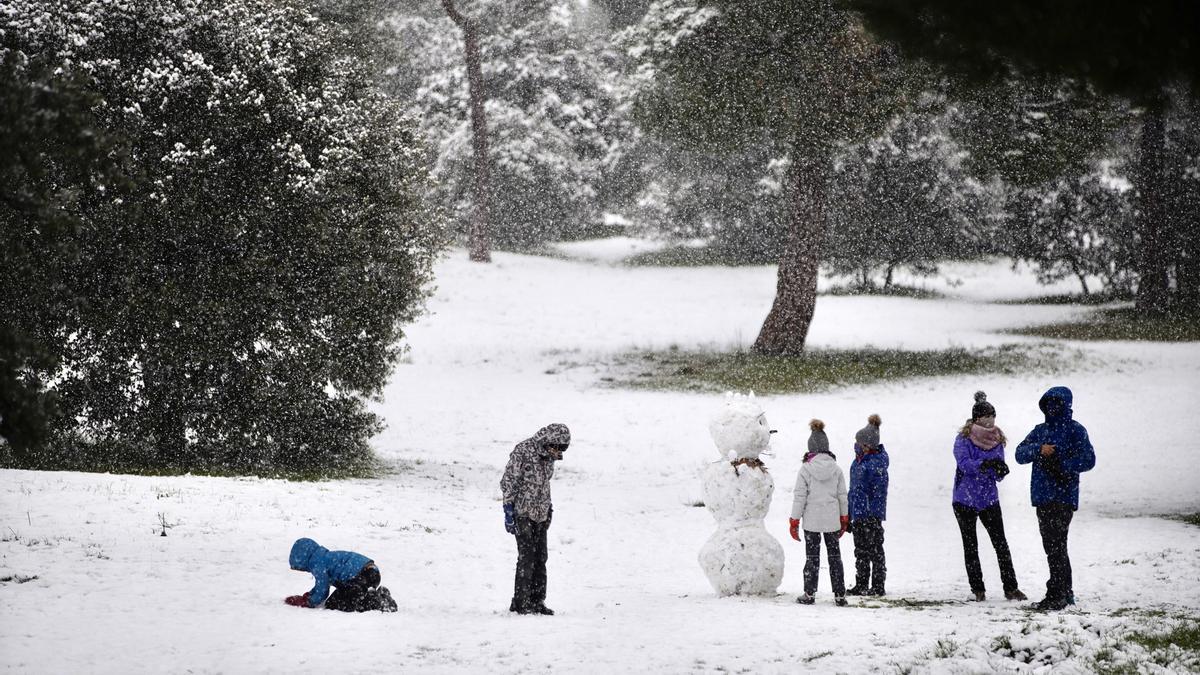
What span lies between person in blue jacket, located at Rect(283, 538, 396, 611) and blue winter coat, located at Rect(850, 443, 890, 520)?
433cm

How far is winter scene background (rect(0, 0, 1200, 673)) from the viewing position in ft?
23.5

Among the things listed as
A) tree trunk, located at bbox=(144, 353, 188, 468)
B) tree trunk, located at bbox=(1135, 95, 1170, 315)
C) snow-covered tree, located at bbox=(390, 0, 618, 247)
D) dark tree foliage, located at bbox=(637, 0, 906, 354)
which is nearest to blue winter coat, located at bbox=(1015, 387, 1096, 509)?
tree trunk, located at bbox=(144, 353, 188, 468)

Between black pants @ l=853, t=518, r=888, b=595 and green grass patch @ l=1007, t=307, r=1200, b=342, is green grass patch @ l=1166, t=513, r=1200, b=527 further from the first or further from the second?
green grass patch @ l=1007, t=307, r=1200, b=342

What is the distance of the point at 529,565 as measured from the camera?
9.20 metres

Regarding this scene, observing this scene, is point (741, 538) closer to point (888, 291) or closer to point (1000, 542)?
point (1000, 542)

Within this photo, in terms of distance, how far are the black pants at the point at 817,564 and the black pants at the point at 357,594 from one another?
374 cm

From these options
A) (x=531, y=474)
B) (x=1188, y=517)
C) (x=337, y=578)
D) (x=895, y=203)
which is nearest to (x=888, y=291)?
(x=895, y=203)

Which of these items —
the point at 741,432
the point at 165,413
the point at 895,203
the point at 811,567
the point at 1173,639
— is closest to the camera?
the point at 1173,639

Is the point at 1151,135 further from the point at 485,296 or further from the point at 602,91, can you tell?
the point at 602,91

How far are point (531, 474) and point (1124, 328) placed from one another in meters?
27.2

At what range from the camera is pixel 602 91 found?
53.1 metres

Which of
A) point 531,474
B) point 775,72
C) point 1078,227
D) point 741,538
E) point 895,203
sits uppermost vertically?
point 775,72

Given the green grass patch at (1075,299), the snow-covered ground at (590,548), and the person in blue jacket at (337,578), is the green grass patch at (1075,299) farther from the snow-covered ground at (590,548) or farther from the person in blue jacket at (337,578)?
the person in blue jacket at (337,578)

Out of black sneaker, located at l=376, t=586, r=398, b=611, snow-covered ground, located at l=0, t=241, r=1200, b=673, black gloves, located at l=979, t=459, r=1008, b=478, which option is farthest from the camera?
black gloves, located at l=979, t=459, r=1008, b=478
